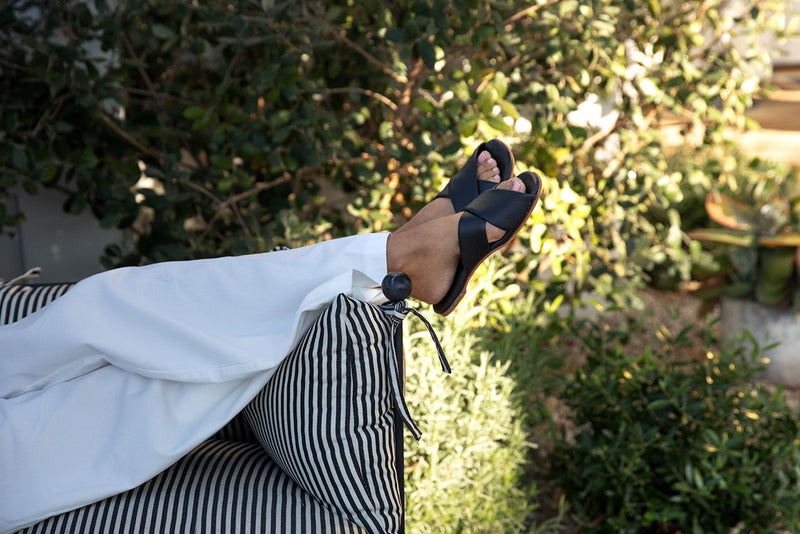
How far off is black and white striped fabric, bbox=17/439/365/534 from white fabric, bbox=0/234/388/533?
0.10 ft

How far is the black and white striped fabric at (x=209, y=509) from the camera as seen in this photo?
1024mm

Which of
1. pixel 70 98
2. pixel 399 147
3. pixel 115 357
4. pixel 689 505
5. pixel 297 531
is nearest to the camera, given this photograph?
pixel 297 531

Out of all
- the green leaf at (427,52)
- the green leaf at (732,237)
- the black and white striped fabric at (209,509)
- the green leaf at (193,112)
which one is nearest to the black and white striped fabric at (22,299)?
the black and white striped fabric at (209,509)

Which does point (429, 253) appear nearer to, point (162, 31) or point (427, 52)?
point (427, 52)

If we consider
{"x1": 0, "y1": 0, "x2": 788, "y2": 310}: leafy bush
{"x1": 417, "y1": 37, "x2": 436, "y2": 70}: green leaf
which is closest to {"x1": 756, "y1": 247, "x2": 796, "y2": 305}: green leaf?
{"x1": 0, "y1": 0, "x2": 788, "y2": 310}: leafy bush

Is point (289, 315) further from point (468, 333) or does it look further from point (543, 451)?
point (543, 451)

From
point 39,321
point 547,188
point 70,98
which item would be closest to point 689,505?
point 547,188

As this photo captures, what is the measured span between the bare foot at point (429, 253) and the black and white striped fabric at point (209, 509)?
0.41 m

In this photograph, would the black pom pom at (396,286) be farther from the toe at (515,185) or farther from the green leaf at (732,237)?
the green leaf at (732,237)

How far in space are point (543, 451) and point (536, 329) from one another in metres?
0.36

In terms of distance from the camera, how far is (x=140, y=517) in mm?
1046

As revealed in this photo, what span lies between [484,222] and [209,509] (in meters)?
0.65

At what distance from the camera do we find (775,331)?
8.36 feet

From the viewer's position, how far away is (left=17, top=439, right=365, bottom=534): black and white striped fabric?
1.02 m
